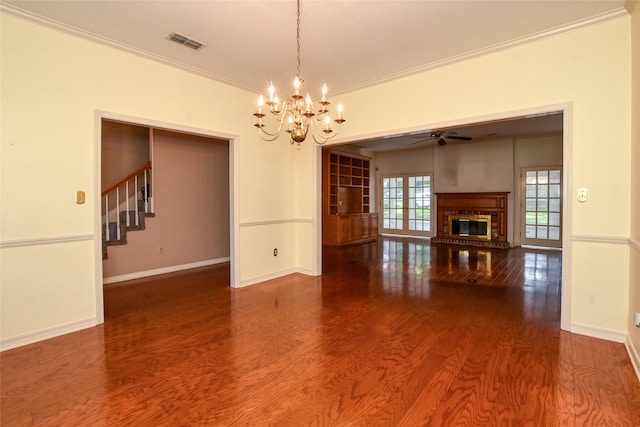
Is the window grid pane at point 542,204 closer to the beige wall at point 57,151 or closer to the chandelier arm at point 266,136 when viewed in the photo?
the chandelier arm at point 266,136

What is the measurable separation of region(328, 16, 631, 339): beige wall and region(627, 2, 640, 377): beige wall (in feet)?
0.34

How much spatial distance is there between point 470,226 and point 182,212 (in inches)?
287

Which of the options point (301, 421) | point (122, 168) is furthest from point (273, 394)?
point (122, 168)

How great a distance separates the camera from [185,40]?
3379 mm

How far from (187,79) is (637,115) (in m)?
4.47

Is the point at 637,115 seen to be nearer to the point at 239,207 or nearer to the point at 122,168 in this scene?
the point at 239,207

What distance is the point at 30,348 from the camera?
284cm

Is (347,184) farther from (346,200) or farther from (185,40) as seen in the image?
(185,40)

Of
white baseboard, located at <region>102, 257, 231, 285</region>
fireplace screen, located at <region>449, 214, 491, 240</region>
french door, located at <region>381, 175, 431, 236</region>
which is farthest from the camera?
french door, located at <region>381, 175, 431, 236</region>

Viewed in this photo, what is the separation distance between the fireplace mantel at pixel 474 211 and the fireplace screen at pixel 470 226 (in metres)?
0.10

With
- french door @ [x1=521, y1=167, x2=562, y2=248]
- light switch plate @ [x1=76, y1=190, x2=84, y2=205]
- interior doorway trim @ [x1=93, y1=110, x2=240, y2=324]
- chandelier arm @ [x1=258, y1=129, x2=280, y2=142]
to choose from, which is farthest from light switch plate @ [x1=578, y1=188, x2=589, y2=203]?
french door @ [x1=521, y1=167, x2=562, y2=248]

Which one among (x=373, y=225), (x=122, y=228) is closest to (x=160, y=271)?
(x=122, y=228)

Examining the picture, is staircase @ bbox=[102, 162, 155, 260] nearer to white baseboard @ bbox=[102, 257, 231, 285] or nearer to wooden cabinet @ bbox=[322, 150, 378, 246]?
white baseboard @ bbox=[102, 257, 231, 285]

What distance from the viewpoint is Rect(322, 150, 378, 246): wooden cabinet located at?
28.3ft
